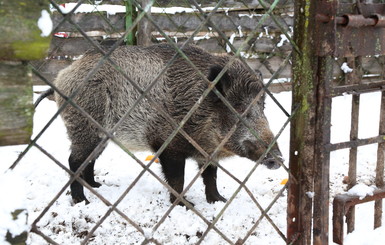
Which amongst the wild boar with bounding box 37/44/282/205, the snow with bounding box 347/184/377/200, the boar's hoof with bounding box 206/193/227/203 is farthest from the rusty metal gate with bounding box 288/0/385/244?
the boar's hoof with bounding box 206/193/227/203

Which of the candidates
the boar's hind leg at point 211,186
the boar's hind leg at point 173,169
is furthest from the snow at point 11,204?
the boar's hind leg at point 211,186

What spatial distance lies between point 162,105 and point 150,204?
84 cm

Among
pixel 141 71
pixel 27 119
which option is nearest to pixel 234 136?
pixel 141 71

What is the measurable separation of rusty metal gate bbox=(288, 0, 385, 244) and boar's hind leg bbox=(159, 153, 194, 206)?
1.83 metres

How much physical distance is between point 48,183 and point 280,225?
7.24 feet

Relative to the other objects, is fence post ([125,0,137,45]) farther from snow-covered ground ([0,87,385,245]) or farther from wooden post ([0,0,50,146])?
wooden post ([0,0,50,146])

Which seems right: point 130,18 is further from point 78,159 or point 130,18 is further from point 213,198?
point 213,198

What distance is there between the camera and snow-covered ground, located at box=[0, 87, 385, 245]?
2.95m

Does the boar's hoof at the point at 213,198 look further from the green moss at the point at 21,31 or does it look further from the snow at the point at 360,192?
the green moss at the point at 21,31

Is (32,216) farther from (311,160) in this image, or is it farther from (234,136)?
(311,160)

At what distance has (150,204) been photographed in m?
3.65

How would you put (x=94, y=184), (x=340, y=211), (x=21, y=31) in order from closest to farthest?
Answer: 1. (x=21, y=31)
2. (x=340, y=211)
3. (x=94, y=184)

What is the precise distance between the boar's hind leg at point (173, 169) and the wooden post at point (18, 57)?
8.17 feet

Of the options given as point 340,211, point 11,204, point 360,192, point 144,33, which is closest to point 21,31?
point 11,204
